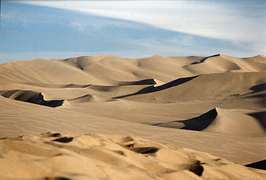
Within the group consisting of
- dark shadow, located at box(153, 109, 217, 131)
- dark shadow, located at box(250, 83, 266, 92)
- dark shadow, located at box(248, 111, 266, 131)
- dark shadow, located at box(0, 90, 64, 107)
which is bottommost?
dark shadow, located at box(0, 90, 64, 107)

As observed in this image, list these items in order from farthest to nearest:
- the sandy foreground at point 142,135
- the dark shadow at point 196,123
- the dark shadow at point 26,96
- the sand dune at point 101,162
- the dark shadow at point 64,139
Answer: the dark shadow at point 26,96 < the dark shadow at point 196,123 < the dark shadow at point 64,139 < the sandy foreground at point 142,135 < the sand dune at point 101,162

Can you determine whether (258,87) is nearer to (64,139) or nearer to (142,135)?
(142,135)

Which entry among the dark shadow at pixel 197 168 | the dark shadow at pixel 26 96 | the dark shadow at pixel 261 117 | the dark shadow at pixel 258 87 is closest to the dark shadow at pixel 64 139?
the dark shadow at pixel 197 168

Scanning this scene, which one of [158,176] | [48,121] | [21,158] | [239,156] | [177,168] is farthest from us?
[48,121]

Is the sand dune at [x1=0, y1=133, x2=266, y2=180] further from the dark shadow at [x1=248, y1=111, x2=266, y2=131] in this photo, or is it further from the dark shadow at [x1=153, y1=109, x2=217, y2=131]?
the dark shadow at [x1=248, y1=111, x2=266, y2=131]

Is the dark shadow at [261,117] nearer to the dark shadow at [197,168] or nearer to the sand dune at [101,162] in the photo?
the sand dune at [101,162]

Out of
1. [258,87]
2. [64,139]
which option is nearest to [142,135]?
[64,139]

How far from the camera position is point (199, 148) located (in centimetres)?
1777

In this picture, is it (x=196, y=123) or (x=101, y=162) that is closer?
(x=101, y=162)

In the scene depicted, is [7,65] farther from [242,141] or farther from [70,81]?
[242,141]

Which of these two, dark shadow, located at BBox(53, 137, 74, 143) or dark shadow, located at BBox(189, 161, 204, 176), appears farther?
dark shadow, located at BBox(53, 137, 74, 143)

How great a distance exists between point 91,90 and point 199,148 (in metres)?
46.9

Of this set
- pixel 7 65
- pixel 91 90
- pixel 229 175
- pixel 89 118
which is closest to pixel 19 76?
pixel 7 65

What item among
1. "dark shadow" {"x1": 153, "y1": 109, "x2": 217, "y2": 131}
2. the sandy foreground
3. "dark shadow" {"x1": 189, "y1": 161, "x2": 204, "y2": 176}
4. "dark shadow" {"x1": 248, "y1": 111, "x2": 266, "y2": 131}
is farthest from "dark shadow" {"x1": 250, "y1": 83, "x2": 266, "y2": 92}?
"dark shadow" {"x1": 189, "y1": 161, "x2": 204, "y2": 176}
